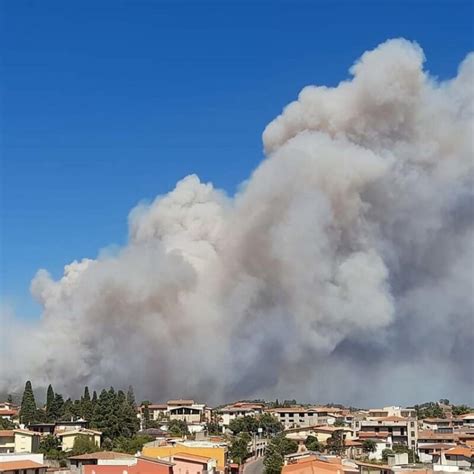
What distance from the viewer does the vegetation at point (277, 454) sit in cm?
3142

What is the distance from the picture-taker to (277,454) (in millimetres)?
35188

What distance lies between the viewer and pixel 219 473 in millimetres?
29234

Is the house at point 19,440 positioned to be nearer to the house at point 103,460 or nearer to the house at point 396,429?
the house at point 103,460

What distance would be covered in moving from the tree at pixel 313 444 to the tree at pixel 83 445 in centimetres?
1065

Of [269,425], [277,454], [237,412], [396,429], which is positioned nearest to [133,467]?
[277,454]

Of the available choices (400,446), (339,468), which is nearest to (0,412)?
(400,446)

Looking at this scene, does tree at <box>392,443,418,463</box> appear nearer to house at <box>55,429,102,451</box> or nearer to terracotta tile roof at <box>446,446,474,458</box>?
terracotta tile roof at <box>446,446,474,458</box>

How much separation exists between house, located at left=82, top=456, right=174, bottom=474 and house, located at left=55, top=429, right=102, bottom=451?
986cm

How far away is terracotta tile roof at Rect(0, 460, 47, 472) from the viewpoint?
21.7m

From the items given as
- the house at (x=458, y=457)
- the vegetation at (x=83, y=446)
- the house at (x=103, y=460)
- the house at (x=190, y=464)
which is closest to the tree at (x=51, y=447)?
the vegetation at (x=83, y=446)

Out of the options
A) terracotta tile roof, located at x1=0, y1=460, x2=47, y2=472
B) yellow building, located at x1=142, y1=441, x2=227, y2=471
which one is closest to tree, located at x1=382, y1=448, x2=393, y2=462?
yellow building, located at x1=142, y1=441, x2=227, y2=471

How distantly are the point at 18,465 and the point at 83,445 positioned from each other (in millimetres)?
11935

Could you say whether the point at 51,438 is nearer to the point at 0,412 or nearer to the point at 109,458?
the point at 109,458

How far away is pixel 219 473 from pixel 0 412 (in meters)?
26.8
